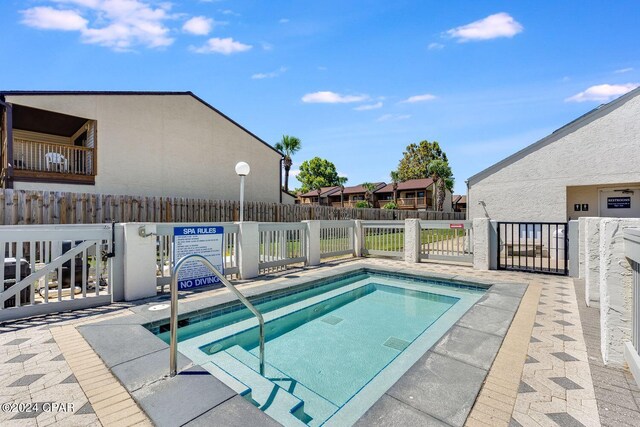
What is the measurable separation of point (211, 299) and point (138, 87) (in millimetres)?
15094

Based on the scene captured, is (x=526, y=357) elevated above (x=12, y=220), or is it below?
below

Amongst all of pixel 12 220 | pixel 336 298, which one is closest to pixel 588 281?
pixel 336 298

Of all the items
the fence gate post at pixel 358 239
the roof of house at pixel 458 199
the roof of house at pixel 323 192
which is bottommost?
the fence gate post at pixel 358 239

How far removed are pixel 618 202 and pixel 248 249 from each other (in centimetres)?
→ 1548

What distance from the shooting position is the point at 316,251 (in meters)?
9.20

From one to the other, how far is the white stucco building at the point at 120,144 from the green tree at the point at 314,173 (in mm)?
33553

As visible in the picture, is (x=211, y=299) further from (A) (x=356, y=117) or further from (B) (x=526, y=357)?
(A) (x=356, y=117)

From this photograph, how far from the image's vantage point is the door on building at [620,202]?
11.9 meters

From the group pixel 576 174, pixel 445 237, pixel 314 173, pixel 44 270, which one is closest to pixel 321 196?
pixel 314 173

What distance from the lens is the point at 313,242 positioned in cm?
912

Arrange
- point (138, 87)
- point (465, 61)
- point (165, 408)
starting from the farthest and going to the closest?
point (138, 87) → point (465, 61) → point (165, 408)

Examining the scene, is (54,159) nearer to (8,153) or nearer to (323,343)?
(8,153)

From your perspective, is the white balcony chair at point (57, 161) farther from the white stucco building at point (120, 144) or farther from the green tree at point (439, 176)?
the green tree at point (439, 176)

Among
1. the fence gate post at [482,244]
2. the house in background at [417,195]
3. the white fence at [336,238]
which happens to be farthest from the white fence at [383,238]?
the house in background at [417,195]
